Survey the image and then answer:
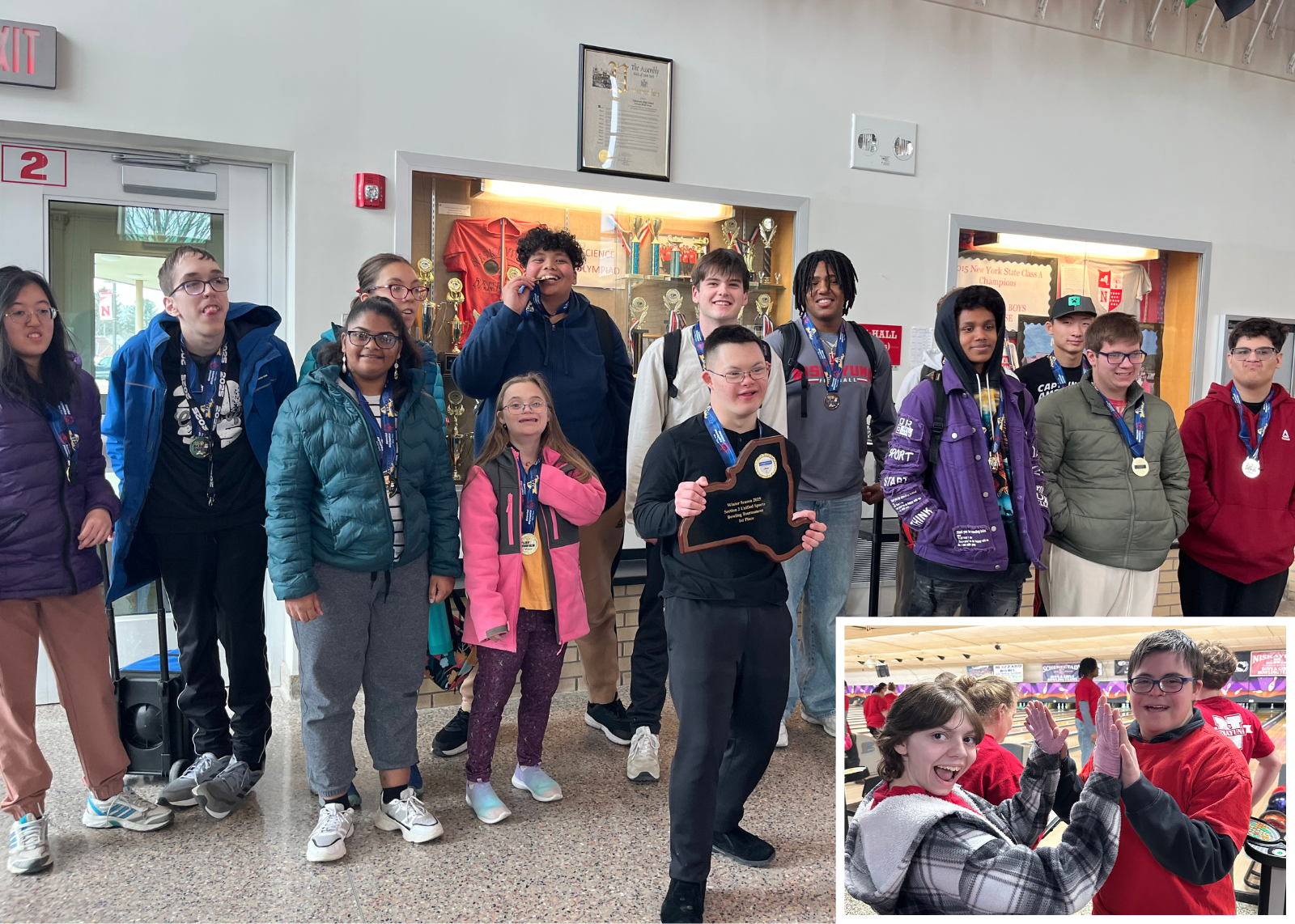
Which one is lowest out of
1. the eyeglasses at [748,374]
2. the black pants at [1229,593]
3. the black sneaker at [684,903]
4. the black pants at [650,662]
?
the black sneaker at [684,903]

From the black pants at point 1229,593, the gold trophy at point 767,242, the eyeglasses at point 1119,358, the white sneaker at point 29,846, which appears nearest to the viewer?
the white sneaker at point 29,846

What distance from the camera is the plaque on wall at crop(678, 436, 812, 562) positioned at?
2.15 m

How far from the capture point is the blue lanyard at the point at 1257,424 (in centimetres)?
326

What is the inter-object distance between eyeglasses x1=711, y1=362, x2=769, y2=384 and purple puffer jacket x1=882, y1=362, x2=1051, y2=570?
79 centimetres

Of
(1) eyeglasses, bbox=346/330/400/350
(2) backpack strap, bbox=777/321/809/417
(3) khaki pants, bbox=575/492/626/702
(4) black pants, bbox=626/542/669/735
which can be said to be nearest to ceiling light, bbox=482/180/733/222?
(2) backpack strap, bbox=777/321/809/417

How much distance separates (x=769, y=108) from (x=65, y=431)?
3.47m

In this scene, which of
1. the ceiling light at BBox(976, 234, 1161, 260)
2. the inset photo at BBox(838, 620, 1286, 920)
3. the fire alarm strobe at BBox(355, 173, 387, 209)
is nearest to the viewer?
the inset photo at BBox(838, 620, 1286, 920)

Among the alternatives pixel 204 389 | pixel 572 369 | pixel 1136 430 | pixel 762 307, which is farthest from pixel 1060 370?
pixel 204 389

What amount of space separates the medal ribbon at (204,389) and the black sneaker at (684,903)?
1783 millimetres

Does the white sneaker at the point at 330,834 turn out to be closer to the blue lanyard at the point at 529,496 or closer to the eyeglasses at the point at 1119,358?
the blue lanyard at the point at 529,496

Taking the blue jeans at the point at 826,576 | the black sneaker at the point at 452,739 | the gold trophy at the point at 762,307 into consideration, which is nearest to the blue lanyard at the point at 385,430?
the black sneaker at the point at 452,739

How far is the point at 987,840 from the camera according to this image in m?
1.29

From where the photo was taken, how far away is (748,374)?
2211mm

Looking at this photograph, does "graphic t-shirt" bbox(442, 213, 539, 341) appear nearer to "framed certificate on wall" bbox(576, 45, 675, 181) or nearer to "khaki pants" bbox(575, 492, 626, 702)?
"framed certificate on wall" bbox(576, 45, 675, 181)
